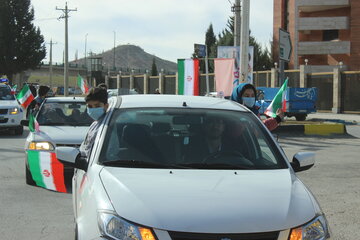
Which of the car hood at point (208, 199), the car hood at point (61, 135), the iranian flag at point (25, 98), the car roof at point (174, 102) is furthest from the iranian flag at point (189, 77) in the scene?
the car hood at point (208, 199)

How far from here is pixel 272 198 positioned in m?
3.44

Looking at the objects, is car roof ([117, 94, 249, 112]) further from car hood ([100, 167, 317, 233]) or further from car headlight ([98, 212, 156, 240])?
car headlight ([98, 212, 156, 240])

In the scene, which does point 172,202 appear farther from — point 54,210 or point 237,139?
point 54,210

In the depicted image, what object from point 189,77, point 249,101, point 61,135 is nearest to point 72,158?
point 249,101

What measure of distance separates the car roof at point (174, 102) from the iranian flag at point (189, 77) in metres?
15.4

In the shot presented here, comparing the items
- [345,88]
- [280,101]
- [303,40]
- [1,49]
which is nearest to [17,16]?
[1,49]

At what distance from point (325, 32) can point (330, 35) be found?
22.1 inches

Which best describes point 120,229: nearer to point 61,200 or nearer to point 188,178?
point 188,178

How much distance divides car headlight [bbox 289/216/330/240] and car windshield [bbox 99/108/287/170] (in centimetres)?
85

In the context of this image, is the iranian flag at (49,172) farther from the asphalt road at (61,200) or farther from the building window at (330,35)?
the building window at (330,35)

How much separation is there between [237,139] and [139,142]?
2.88ft

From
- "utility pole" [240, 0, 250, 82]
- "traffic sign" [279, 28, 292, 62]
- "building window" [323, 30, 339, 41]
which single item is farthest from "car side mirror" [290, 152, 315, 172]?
"building window" [323, 30, 339, 41]

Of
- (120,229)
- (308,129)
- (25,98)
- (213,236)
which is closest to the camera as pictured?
(213,236)

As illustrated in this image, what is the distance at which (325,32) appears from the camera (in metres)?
51.4
